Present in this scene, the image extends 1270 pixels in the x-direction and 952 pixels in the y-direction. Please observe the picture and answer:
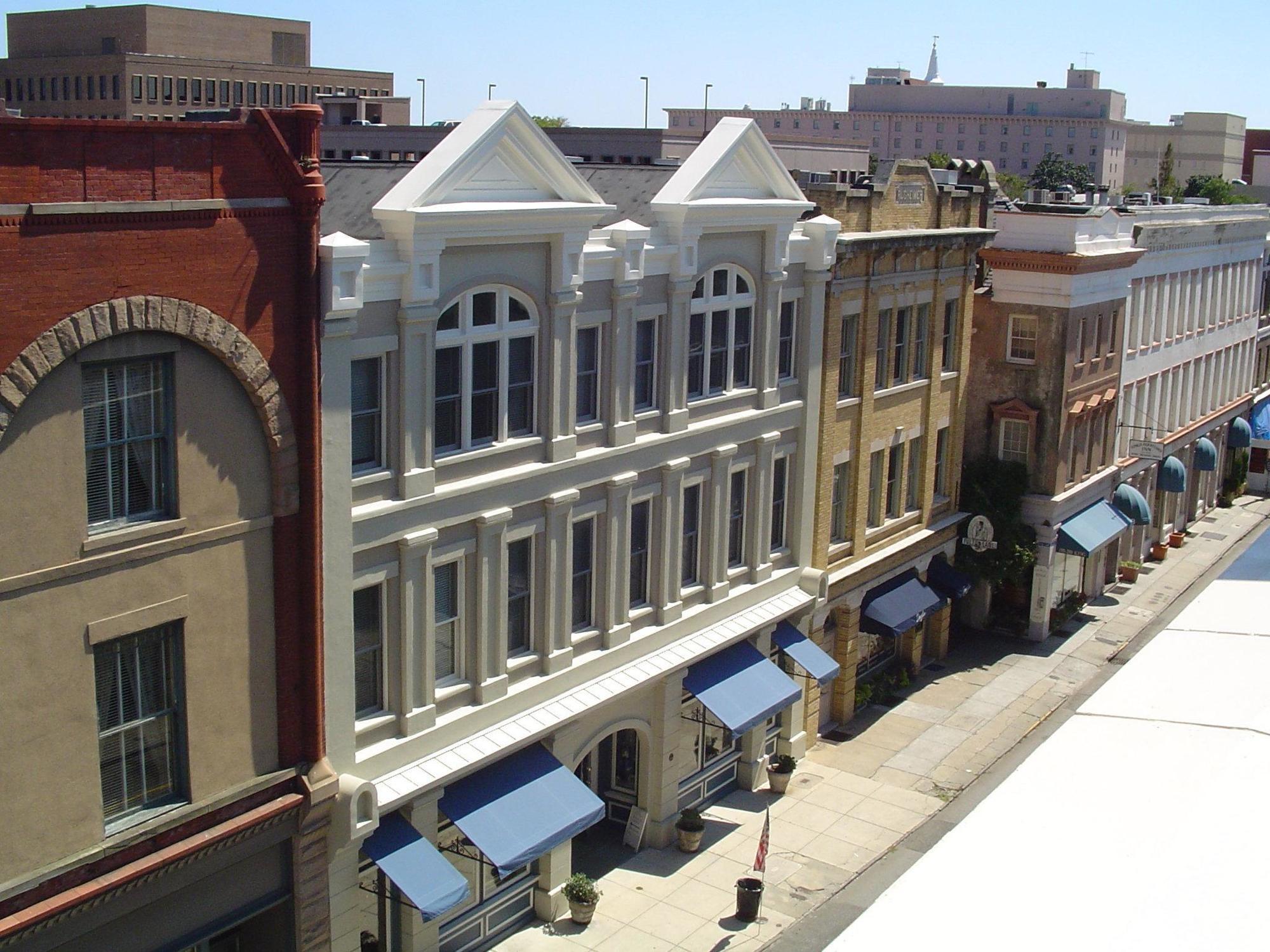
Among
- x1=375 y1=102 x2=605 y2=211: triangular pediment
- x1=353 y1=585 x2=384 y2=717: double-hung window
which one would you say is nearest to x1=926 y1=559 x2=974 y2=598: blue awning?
x1=375 y1=102 x2=605 y2=211: triangular pediment

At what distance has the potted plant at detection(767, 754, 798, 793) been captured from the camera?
30.7m

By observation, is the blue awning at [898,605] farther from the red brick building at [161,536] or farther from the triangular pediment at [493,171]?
the red brick building at [161,536]

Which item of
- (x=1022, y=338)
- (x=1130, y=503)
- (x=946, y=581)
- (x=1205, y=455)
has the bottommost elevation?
(x=946, y=581)

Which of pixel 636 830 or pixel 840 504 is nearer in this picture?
pixel 636 830

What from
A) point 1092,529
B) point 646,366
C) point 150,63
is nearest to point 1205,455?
point 1092,529

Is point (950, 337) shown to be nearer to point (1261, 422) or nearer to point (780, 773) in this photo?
point (780, 773)

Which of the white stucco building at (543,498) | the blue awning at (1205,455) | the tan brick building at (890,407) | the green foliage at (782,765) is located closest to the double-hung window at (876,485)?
the tan brick building at (890,407)

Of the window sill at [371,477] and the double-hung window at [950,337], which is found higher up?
the double-hung window at [950,337]

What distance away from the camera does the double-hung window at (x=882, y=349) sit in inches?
1351

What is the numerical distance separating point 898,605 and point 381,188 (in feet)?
59.5

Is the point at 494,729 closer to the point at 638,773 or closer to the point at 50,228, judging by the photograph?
the point at 638,773

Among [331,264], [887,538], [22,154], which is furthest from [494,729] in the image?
[887,538]

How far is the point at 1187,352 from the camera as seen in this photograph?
54156 mm

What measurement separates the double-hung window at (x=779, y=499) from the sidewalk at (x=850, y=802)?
17.7 ft
